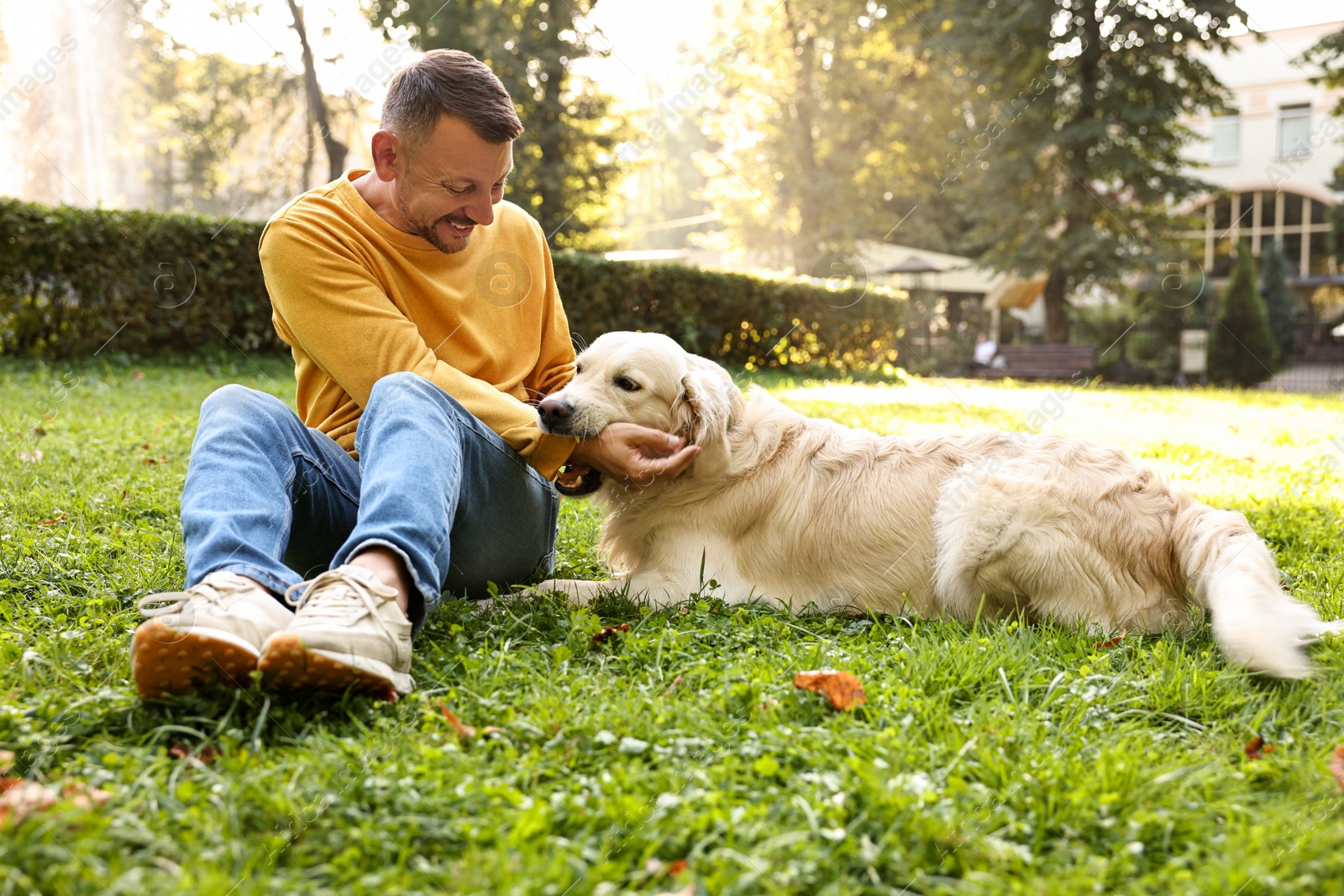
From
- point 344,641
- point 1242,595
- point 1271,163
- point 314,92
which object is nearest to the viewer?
point 344,641

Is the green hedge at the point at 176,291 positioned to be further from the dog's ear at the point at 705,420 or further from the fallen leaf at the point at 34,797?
the fallen leaf at the point at 34,797

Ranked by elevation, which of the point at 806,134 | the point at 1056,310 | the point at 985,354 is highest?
A: the point at 806,134

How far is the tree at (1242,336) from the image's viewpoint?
21.6 metres

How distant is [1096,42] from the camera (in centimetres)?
2045

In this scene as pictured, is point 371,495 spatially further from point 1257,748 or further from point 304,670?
point 1257,748

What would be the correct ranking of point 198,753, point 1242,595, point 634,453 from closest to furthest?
point 198,753 < point 1242,595 < point 634,453

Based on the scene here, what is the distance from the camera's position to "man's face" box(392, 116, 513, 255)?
2975mm

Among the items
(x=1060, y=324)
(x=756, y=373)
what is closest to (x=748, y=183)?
(x=1060, y=324)

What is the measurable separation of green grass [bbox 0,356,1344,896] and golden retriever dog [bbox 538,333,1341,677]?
228 millimetres

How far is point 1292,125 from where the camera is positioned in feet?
121

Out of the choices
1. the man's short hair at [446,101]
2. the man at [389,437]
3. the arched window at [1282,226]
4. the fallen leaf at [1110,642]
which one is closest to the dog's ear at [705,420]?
the man at [389,437]

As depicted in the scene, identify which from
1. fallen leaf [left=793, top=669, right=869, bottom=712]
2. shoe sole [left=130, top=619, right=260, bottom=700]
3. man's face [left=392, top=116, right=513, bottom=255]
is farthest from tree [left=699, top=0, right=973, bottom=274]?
shoe sole [left=130, top=619, right=260, bottom=700]

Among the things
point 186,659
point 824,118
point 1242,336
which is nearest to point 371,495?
point 186,659

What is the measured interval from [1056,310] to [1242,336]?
4.33 meters
